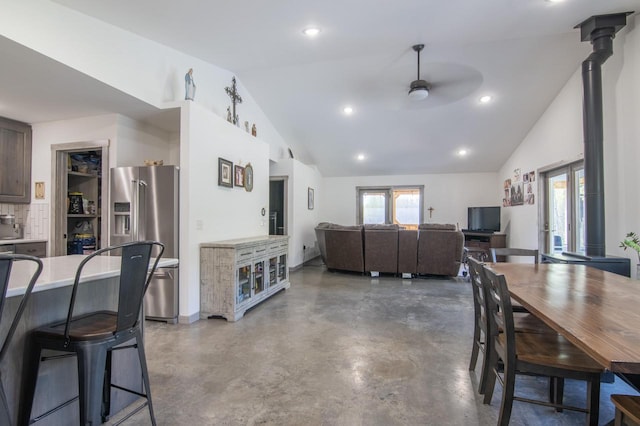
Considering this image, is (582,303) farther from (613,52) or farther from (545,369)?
(613,52)

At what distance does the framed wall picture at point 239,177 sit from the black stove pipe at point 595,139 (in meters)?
4.41

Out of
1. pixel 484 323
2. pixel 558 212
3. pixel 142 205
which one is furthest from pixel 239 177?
pixel 558 212

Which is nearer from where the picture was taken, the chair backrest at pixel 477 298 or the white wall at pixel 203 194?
the chair backrest at pixel 477 298

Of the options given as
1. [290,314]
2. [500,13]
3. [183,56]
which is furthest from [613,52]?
[183,56]

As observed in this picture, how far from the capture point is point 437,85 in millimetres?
5402

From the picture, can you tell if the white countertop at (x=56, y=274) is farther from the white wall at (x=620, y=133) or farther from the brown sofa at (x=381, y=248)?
the white wall at (x=620, y=133)

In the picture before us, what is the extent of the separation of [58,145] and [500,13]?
5424 millimetres

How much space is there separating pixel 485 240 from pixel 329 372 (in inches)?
250

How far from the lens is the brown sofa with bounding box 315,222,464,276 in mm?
5637

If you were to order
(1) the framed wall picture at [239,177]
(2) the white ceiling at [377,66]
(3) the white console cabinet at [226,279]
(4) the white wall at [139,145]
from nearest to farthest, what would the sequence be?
(2) the white ceiling at [377,66] → (3) the white console cabinet at [226,279] → (4) the white wall at [139,145] → (1) the framed wall picture at [239,177]

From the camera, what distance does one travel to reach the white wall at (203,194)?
3.46 m

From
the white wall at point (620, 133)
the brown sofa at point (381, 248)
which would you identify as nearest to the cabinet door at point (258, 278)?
the brown sofa at point (381, 248)

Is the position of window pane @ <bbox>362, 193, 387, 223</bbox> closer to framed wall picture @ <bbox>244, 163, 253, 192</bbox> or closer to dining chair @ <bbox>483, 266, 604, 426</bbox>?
framed wall picture @ <bbox>244, 163, 253, 192</bbox>

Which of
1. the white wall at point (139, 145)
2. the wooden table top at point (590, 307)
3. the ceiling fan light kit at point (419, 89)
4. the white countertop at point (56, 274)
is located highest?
the ceiling fan light kit at point (419, 89)
